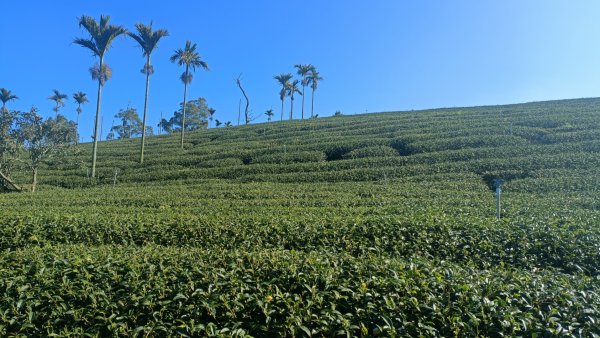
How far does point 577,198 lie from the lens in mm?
13531

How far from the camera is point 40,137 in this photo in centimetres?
2238

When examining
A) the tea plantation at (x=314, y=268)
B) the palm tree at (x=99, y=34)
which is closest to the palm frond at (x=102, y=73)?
the palm tree at (x=99, y=34)

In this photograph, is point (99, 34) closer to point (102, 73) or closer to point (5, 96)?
point (102, 73)

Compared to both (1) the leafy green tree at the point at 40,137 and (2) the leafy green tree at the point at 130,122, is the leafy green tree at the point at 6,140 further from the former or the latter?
(2) the leafy green tree at the point at 130,122

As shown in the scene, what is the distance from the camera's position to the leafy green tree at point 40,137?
21969 millimetres

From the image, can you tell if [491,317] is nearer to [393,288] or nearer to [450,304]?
[450,304]

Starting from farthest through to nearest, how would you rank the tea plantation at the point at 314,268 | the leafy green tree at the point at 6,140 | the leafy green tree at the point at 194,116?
the leafy green tree at the point at 194,116 → the leafy green tree at the point at 6,140 → the tea plantation at the point at 314,268

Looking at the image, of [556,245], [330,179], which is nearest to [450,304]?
[556,245]

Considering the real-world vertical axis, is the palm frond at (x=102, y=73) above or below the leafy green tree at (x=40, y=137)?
above

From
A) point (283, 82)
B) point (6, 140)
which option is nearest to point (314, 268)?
point (6, 140)

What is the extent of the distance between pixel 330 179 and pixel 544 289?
17112mm

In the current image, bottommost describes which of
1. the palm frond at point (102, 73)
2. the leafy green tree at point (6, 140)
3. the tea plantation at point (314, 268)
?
the tea plantation at point (314, 268)

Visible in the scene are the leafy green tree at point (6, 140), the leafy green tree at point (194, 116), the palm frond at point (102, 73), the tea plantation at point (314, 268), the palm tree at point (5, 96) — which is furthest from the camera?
the leafy green tree at point (194, 116)

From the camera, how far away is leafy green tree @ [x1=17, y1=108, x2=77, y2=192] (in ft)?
72.1
